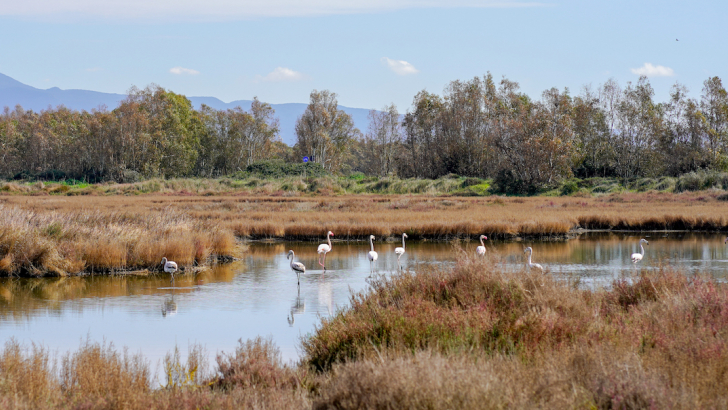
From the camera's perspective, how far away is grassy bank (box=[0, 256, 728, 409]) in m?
5.18

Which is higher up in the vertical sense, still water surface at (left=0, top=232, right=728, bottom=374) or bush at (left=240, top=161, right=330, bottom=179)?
bush at (left=240, top=161, right=330, bottom=179)

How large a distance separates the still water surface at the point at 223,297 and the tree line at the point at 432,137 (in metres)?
36.2

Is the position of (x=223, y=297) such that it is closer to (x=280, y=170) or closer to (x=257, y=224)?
(x=257, y=224)

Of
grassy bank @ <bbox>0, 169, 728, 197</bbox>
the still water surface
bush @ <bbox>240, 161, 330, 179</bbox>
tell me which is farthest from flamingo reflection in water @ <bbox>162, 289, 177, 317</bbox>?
bush @ <bbox>240, 161, 330, 179</bbox>

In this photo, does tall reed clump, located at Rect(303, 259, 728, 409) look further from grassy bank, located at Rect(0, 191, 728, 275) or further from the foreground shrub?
grassy bank, located at Rect(0, 191, 728, 275)

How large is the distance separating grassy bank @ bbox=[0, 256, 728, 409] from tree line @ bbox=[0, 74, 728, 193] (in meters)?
48.3

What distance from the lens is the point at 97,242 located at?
62.7ft

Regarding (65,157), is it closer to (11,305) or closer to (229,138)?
(229,138)

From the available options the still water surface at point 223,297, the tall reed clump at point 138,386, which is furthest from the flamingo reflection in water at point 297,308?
the tall reed clump at point 138,386

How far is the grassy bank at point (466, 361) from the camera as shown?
17.0ft

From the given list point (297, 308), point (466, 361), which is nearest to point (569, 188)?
point (297, 308)

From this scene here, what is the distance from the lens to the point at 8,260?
57.7ft

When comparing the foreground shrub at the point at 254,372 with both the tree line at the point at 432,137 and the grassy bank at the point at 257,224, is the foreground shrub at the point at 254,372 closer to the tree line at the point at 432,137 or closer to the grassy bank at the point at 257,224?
the grassy bank at the point at 257,224

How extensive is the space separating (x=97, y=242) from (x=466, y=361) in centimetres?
1564
